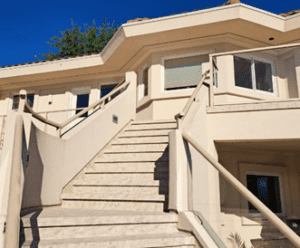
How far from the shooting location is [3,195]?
304cm

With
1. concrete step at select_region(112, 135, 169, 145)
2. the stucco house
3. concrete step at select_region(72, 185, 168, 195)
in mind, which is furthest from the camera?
concrete step at select_region(112, 135, 169, 145)

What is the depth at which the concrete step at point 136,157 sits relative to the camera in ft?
17.6

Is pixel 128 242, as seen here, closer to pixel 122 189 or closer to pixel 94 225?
pixel 94 225

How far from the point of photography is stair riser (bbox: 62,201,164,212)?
4.15 metres

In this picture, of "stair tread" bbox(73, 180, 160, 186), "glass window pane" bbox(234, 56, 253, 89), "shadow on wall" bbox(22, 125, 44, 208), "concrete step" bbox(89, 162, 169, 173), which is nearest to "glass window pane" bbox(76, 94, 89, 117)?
"glass window pane" bbox(234, 56, 253, 89)

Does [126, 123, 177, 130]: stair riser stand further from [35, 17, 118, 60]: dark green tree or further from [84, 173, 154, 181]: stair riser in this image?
[35, 17, 118, 60]: dark green tree

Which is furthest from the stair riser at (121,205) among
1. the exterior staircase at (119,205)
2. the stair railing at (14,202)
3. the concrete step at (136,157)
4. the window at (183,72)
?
the window at (183,72)

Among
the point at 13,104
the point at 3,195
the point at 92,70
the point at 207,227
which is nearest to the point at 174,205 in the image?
the point at 207,227

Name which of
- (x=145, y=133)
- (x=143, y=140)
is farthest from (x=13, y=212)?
(x=145, y=133)

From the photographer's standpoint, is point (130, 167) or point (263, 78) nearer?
point (130, 167)

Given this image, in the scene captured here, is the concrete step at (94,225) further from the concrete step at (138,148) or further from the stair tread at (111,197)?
the concrete step at (138,148)

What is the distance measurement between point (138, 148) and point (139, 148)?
0.03 metres

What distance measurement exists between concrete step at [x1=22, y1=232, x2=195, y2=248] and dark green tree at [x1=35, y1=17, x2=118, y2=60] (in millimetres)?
21146

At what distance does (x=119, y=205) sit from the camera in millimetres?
4270
